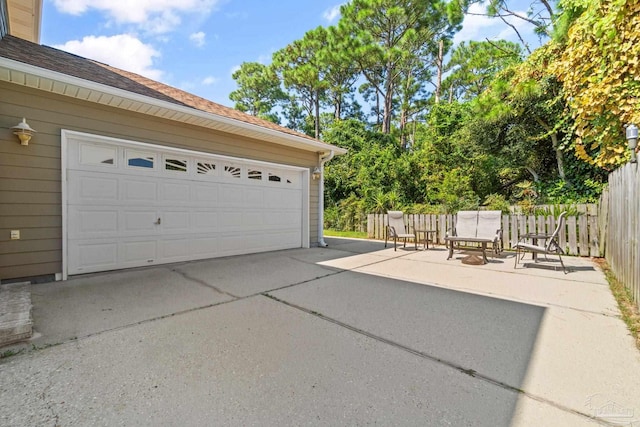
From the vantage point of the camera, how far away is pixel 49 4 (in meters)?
6.02

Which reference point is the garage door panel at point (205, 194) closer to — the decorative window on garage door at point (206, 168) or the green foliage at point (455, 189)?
the decorative window on garage door at point (206, 168)

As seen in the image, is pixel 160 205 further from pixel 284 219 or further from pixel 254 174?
pixel 284 219

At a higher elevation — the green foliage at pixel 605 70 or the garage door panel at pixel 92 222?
the green foliage at pixel 605 70

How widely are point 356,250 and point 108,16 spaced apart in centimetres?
853

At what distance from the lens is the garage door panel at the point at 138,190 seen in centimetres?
492

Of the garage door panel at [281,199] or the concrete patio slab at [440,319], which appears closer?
the concrete patio slab at [440,319]

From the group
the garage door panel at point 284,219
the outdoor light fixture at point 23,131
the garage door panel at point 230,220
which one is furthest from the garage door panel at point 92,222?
the garage door panel at point 284,219

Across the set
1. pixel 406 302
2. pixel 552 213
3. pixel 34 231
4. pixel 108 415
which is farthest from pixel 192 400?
pixel 552 213

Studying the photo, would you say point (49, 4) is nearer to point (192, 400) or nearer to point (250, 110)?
point (192, 400)

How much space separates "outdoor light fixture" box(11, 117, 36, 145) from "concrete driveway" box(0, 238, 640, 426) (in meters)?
1.98

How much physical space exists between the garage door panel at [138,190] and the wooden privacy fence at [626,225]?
262 inches

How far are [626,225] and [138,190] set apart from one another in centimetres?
711

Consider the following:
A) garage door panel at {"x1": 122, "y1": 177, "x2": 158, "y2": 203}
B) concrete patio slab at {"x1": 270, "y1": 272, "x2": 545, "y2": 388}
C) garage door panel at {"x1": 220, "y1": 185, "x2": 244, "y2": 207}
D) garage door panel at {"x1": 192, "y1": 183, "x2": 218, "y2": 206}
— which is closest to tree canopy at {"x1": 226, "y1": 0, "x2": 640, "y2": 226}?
concrete patio slab at {"x1": 270, "y1": 272, "x2": 545, "y2": 388}

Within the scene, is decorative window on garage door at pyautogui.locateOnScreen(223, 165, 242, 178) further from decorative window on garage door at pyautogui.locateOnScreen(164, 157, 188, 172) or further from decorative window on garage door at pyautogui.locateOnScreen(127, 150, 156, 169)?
decorative window on garage door at pyautogui.locateOnScreen(127, 150, 156, 169)
